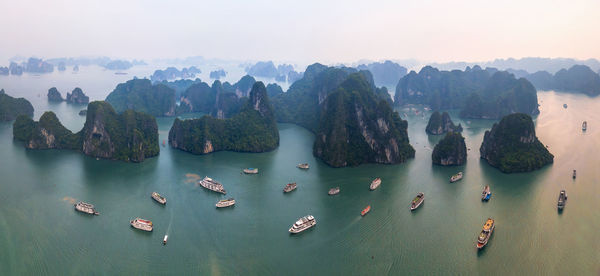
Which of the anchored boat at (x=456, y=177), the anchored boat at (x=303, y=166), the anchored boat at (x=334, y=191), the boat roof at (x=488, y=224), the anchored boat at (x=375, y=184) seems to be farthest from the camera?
the anchored boat at (x=303, y=166)

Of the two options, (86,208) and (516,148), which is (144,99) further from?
(516,148)

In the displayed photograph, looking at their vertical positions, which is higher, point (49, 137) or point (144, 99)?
point (144, 99)

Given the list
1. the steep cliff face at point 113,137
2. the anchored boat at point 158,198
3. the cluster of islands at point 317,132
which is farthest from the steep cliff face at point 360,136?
the steep cliff face at point 113,137

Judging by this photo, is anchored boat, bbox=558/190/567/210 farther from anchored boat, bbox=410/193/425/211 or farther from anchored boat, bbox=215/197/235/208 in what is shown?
anchored boat, bbox=215/197/235/208

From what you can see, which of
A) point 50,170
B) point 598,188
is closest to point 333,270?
point 598,188

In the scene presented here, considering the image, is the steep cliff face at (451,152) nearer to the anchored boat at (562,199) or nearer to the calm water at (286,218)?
the calm water at (286,218)

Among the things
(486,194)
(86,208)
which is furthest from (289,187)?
(486,194)
